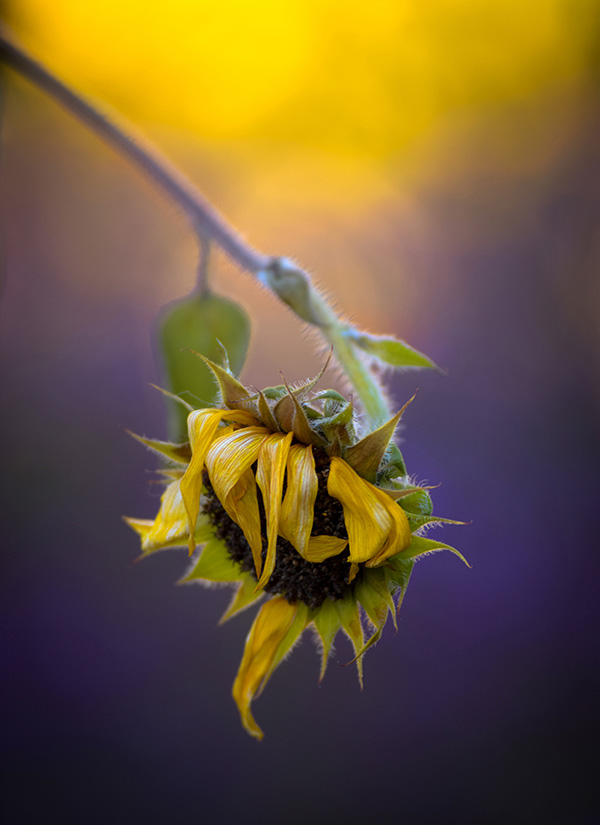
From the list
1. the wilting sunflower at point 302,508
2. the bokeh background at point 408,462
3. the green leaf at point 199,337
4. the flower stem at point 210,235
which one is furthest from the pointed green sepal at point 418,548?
the bokeh background at point 408,462

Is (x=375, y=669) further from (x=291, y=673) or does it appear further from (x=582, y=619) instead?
(x=582, y=619)

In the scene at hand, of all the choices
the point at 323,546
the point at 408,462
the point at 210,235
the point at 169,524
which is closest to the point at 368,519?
the point at 323,546

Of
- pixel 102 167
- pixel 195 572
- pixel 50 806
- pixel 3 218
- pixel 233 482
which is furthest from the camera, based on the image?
pixel 102 167

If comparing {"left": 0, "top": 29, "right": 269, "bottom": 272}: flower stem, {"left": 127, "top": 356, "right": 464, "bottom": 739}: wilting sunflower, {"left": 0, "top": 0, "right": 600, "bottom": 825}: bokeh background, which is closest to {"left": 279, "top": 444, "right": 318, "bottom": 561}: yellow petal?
{"left": 127, "top": 356, "right": 464, "bottom": 739}: wilting sunflower

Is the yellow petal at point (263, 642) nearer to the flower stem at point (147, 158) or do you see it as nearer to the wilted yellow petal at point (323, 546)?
the wilted yellow petal at point (323, 546)

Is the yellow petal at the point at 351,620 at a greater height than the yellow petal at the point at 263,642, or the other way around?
the yellow petal at the point at 263,642

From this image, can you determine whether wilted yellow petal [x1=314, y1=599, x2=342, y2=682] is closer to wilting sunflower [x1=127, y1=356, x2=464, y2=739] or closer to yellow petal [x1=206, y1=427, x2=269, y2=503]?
wilting sunflower [x1=127, y1=356, x2=464, y2=739]

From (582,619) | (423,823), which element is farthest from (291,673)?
(582,619)

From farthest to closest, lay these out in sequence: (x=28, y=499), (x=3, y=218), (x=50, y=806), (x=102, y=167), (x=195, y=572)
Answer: (x=102, y=167)
(x=3, y=218)
(x=28, y=499)
(x=50, y=806)
(x=195, y=572)
